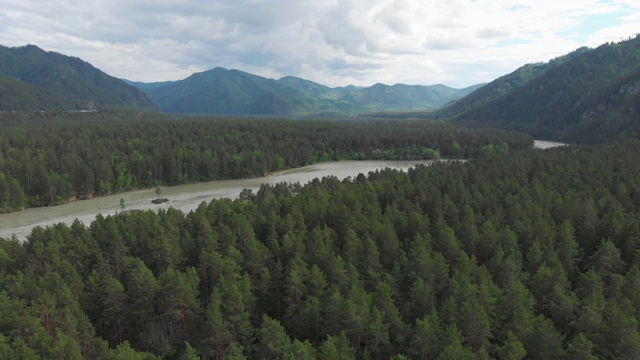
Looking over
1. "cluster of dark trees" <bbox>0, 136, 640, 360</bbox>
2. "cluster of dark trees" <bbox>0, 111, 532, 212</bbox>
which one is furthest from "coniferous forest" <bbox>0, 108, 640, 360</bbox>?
"cluster of dark trees" <bbox>0, 111, 532, 212</bbox>

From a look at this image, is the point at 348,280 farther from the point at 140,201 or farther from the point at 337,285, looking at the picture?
the point at 140,201

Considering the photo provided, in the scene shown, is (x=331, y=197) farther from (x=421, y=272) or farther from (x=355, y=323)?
(x=355, y=323)

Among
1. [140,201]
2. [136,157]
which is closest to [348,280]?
[140,201]

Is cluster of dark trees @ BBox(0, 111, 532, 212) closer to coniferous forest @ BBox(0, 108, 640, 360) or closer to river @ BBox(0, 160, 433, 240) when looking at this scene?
river @ BBox(0, 160, 433, 240)

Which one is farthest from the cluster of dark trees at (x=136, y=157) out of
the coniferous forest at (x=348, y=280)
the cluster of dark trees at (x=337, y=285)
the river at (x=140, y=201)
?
the cluster of dark trees at (x=337, y=285)

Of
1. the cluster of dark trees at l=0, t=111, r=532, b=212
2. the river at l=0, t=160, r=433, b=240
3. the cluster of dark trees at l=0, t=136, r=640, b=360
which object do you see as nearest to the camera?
the cluster of dark trees at l=0, t=136, r=640, b=360

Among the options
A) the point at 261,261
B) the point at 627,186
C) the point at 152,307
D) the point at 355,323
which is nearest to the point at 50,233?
the point at 152,307
